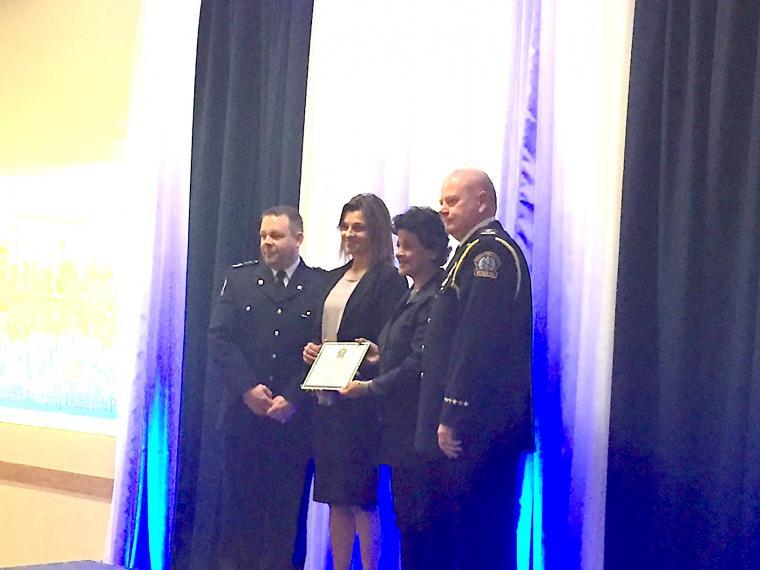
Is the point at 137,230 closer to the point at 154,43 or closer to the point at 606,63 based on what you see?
the point at 154,43

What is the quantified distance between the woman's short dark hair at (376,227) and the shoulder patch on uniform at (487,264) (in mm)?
496

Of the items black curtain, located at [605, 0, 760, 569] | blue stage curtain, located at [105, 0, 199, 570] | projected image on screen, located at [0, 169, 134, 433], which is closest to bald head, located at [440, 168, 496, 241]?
black curtain, located at [605, 0, 760, 569]

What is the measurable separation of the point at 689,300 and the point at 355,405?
3.39 ft

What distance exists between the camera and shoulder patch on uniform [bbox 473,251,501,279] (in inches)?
96.7

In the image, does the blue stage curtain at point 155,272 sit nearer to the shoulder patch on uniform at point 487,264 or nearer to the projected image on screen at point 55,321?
the projected image on screen at point 55,321

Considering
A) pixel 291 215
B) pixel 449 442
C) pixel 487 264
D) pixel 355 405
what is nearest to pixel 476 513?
pixel 449 442

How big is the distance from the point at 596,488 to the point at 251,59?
2118 millimetres

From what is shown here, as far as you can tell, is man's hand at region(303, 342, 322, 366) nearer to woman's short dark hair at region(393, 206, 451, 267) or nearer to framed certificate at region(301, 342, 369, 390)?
framed certificate at region(301, 342, 369, 390)

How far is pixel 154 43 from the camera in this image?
3771 millimetres

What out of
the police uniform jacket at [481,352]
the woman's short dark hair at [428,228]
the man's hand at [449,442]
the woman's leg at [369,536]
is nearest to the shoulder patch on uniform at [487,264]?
the police uniform jacket at [481,352]

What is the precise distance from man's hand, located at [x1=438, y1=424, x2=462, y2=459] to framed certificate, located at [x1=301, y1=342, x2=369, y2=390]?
1.34 feet

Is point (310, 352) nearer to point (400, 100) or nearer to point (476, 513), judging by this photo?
point (476, 513)

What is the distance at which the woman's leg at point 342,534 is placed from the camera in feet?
9.45

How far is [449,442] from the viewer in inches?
94.9
